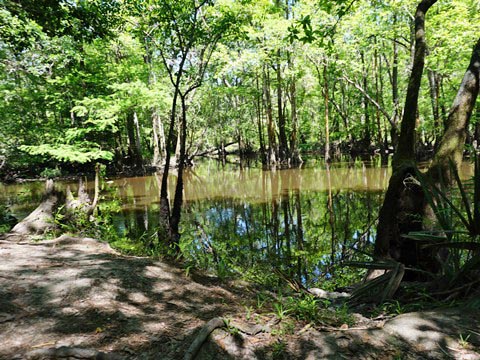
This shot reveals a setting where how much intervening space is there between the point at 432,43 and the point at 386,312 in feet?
55.2

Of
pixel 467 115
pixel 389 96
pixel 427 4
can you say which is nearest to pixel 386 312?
pixel 467 115

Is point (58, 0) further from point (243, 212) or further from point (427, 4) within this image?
point (243, 212)

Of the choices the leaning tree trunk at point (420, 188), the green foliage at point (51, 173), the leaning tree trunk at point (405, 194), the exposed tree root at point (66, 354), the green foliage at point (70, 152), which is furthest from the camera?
the green foliage at point (51, 173)

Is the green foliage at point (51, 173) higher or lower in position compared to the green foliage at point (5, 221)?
higher

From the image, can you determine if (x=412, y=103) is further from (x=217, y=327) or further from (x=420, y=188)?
(x=217, y=327)

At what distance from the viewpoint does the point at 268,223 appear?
8.40m

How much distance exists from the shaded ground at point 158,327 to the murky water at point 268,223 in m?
1.25

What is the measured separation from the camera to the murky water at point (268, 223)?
561cm

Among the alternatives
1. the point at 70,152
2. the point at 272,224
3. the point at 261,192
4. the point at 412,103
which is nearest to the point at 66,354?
the point at 412,103

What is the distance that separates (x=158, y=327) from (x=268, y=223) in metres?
6.37

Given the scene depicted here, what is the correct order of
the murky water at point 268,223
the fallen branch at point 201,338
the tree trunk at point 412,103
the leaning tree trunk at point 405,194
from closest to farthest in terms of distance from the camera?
the fallen branch at point 201,338
the leaning tree trunk at point 405,194
the tree trunk at point 412,103
the murky water at point 268,223

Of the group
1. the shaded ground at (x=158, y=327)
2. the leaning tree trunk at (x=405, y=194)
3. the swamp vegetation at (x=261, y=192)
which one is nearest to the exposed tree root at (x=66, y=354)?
the shaded ground at (x=158, y=327)

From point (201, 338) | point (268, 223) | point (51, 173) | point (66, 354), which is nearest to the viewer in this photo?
point (66, 354)

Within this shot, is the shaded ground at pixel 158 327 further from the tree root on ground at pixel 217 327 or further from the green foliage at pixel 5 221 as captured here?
the green foliage at pixel 5 221
